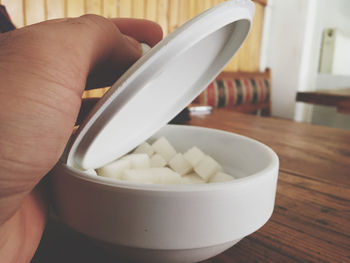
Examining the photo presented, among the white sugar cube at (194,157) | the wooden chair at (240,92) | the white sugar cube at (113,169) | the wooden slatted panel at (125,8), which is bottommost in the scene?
the wooden chair at (240,92)

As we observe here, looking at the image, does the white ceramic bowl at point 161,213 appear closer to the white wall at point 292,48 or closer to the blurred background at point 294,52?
the blurred background at point 294,52

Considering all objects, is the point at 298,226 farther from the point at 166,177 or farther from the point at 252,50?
the point at 252,50

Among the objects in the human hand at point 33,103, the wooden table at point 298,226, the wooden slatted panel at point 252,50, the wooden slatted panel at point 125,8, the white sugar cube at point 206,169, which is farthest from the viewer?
the wooden slatted panel at point 252,50

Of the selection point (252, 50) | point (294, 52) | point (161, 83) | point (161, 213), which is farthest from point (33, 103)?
point (294, 52)

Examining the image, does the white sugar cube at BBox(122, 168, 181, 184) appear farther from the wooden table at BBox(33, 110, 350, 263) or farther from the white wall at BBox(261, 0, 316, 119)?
the white wall at BBox(261, 0, 316, 119)

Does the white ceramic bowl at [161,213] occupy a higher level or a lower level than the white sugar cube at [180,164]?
higher

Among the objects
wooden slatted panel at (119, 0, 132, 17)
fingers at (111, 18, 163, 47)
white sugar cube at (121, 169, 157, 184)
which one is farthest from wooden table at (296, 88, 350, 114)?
white sugar cube at (121, 169, 157, 184)

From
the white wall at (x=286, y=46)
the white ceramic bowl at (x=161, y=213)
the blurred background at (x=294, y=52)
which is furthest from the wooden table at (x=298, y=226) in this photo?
the white wall at (x=286, y=46)

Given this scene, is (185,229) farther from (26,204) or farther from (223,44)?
(223,44)
